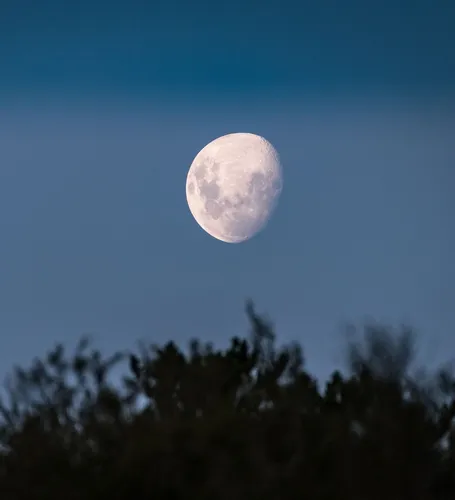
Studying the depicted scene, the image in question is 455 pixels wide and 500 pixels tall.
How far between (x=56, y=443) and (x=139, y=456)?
304 cm

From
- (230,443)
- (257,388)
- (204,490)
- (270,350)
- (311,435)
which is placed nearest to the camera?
(204,490)

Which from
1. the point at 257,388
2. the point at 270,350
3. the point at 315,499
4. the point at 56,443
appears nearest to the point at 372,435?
the point at 315,499

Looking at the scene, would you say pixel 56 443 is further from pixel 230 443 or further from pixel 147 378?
pixel 147 378

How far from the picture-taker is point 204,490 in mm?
20484

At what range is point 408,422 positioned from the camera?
24594mm

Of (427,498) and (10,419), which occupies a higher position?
(10,419)

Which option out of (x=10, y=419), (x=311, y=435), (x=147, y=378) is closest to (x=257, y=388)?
(x=147, y=378)

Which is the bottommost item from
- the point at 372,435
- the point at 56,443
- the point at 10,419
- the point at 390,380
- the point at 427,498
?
the point at 427,498

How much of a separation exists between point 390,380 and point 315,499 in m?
15.2

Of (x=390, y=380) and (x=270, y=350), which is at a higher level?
(x=270, y=350)

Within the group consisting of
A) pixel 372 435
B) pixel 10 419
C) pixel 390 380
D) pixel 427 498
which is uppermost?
pixel 10 419

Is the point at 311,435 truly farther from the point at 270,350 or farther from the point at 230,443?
the point at 270,350

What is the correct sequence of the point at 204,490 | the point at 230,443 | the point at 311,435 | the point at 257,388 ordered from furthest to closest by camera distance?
the point at 257,388 < the point at 311,435 < the point at 230,443 < the point at 204,490

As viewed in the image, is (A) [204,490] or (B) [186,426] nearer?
(A) [204,490]
